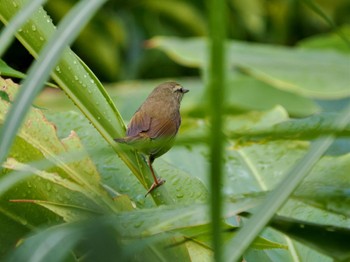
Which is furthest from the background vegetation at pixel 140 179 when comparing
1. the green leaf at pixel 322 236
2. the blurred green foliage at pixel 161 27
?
the blurred green foliage at pixel 161 27

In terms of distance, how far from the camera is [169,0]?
3975 mm

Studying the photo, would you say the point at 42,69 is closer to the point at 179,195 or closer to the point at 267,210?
the point at 267,210

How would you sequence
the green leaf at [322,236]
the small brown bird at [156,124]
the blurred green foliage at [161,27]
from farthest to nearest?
1. the blurred green foliage at [161,27]
2. the small brown bird at [156,124]
3. the green leaf at [322,236]

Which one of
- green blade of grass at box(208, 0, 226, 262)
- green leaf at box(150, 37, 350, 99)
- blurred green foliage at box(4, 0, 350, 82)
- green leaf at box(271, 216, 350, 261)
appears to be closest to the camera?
green blade of grass at box(208, 0, 226, 262)

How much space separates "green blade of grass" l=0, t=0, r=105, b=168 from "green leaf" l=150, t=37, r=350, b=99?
5.89ft

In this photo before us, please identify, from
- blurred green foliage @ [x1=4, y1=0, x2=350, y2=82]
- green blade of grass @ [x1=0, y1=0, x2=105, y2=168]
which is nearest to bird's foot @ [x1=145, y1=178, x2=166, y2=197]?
green blade of grass @ [x1=0, y1=0, x2=105, y2=168]

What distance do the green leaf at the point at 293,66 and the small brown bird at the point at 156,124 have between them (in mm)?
1487

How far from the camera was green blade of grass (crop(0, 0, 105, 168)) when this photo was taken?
45 cm

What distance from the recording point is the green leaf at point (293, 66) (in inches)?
93.7

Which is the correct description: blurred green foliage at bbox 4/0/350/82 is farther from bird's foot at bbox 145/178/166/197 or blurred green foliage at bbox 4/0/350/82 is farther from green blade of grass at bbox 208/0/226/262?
green blade of grass at bbox 208/0/226/262

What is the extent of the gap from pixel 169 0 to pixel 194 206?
347 cm

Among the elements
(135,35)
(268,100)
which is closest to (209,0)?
(268,100)

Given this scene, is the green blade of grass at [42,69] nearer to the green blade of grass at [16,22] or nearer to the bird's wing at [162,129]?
the green blade of grass at [16,22]

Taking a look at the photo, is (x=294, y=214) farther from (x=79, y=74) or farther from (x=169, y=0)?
(x=169, y=0)
